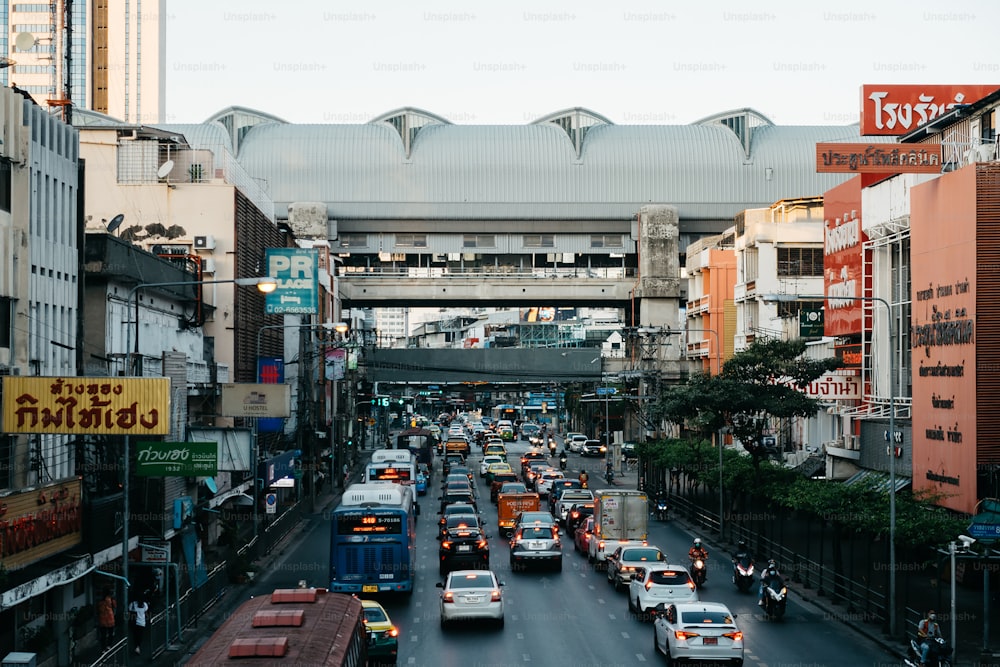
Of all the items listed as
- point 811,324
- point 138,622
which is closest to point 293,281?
point 811,324

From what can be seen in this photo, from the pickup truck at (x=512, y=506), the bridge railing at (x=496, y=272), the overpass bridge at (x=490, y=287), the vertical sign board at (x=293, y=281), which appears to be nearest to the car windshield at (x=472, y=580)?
the pickup truck at (x=512, y=506)

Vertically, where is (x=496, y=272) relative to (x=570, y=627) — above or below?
above

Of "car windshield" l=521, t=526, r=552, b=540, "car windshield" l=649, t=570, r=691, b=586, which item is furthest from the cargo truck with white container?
"car windshield" l=649, t=570, r=691, b=586

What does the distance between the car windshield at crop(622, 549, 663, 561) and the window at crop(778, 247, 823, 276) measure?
1577 inches

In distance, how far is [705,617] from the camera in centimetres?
2483

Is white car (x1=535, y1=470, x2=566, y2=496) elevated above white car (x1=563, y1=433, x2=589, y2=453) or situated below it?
above

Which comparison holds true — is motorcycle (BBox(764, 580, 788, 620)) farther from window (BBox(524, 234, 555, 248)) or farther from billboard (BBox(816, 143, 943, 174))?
window (BBox(524, 234, 555, 248))

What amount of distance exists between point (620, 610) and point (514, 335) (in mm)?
151145

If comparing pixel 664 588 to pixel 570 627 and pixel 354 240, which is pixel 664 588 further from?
pixel 354 240

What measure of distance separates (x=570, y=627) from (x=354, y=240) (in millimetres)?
73977

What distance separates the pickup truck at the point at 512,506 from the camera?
5209 cm

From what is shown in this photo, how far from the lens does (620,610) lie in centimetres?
3291

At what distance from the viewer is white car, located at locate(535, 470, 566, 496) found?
67331mm

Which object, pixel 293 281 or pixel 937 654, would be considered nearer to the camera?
pixel 937 654
